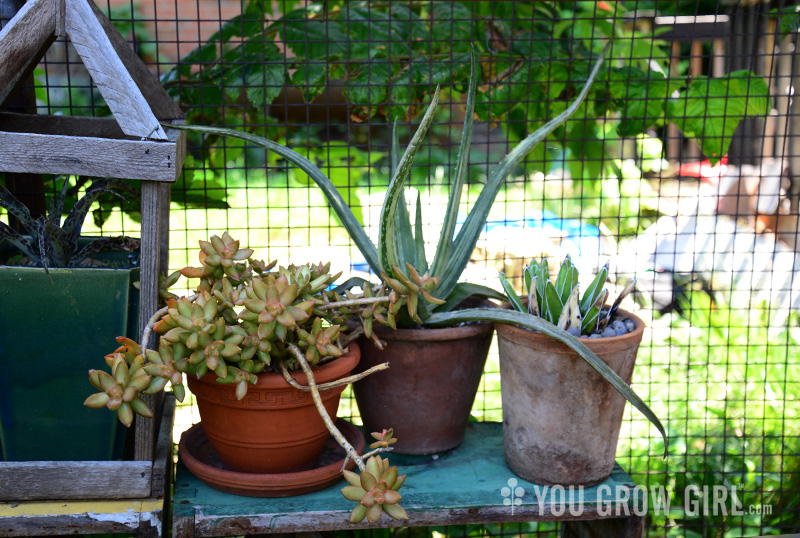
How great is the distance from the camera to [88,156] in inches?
48.8

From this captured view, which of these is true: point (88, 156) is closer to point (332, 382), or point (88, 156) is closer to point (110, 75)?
point (110, 75)

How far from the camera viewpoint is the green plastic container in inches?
52.2

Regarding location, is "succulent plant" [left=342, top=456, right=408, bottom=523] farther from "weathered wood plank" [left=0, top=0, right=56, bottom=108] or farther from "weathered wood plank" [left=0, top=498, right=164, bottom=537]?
"weathered wood plank" [left=0, top=0, right=56, bottom=108]

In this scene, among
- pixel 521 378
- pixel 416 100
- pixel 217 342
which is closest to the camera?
pixel 217 342

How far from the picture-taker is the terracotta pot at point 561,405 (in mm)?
1383

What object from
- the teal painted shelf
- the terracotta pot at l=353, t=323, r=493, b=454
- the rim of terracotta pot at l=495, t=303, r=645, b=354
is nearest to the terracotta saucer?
the teal painted shelf

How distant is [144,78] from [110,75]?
1.00ft

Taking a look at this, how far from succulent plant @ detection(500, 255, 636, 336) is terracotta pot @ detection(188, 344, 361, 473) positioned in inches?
15.4

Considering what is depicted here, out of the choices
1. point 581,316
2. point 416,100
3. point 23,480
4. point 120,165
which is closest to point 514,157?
point 581,316

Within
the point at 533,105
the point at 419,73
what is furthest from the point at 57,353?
the point at 533,105

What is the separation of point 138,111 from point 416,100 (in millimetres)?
819

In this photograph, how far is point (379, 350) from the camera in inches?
59.5

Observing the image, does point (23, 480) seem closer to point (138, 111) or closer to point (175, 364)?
point (175, 364)

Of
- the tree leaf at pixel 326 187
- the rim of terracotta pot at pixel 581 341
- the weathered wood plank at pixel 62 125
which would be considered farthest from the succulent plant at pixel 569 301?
the weathered wood plank at pixel 62 125
